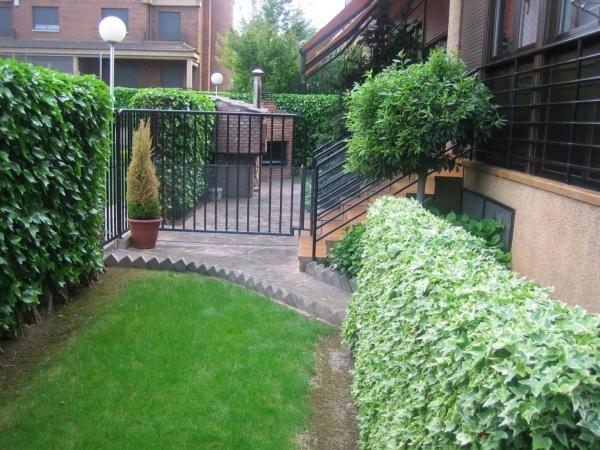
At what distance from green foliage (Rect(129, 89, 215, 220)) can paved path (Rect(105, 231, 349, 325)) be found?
0.69 m

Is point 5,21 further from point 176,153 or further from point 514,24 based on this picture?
point 514,24

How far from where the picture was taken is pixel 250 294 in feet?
20.7

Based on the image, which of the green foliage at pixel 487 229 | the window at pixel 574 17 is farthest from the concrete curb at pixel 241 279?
the window at pixel 574 17

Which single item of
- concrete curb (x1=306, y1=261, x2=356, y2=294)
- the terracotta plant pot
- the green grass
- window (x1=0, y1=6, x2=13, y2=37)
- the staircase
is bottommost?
the green grass

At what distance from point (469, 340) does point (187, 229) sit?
749 cm

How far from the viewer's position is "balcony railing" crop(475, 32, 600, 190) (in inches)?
161

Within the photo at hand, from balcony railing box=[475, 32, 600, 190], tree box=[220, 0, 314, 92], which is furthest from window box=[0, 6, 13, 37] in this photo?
balcony railing box=[475, 32, 600, 190]

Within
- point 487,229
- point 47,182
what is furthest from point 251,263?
point 47,182

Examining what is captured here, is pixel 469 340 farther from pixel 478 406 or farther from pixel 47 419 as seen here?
pixel 47 419

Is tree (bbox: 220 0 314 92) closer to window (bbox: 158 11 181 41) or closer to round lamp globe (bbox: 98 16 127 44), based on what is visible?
window (bbox: 158 11 181 41)

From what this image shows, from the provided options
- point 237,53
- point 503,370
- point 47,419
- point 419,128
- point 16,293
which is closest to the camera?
point 503,370

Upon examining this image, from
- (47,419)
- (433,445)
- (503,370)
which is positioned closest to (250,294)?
(47,419)

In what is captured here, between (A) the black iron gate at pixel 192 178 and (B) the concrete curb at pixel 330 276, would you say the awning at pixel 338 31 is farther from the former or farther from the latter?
(B) the concrete curb at pixel 330 276

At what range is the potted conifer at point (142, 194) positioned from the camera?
7.44m
